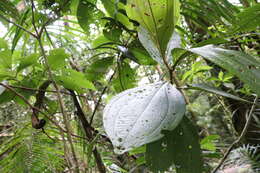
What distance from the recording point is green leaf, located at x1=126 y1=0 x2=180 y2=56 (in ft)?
0.91

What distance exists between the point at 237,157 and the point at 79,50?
0.80 metres

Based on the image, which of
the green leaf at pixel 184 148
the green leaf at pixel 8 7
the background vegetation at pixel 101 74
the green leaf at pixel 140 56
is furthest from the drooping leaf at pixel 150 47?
the green leaf at pixel 8 7

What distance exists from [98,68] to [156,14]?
0.37 metres

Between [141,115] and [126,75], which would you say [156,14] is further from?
[126,75]

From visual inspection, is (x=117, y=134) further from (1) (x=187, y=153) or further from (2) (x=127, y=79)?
(2) (x=127, y=79)

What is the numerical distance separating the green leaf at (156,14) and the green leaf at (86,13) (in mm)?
323

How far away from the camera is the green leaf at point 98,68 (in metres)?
0.62

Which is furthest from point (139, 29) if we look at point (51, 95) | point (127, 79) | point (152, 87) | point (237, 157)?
point (237, 157)

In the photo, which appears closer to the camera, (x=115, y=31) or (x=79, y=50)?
(x=115, y=31)

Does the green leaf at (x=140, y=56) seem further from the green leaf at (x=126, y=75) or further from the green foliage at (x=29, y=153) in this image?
the green foliage at (x=29, y=153)

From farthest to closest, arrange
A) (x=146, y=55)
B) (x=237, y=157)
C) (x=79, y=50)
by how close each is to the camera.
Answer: (x=237, y=157) → (x=79, y=50) → (x=146, y=55)

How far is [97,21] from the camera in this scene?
681 mm

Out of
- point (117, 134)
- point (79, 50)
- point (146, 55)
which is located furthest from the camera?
point (79, 50)

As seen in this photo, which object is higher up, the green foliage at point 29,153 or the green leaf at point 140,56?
the green leaf at point 140,56
